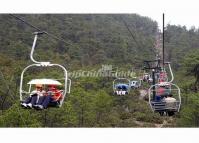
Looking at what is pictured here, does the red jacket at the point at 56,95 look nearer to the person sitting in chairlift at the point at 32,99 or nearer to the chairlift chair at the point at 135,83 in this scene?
the person sitting in chairlift at the point at 32,99

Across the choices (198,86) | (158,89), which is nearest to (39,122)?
(198,86)

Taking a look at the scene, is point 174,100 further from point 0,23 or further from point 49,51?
point 0,23

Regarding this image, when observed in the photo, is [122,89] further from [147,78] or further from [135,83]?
[147,78]

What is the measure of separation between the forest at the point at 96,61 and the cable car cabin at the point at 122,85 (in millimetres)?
155

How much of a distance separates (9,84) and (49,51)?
154 centimetres

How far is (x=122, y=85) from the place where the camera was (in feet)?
34.9

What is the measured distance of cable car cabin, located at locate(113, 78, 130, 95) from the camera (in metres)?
10.5

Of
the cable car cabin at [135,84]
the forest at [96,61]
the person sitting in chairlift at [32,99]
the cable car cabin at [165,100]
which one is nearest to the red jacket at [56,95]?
the person sitting in chairlift at [32,99]

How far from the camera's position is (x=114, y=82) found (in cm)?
1073

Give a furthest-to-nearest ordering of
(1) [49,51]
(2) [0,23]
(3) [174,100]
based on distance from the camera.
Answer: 1. (2) [0,23]
2. (1) [49,51]
3. (3) [174,100]

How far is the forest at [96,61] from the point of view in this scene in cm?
1207

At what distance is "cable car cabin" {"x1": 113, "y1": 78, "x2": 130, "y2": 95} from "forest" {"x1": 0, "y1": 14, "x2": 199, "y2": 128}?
0.51 ft

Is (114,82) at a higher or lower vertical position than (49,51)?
lower

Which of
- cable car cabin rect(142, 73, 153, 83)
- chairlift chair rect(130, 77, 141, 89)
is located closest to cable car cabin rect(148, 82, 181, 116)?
cable car cabin rect(142, 73, 153, 83)
